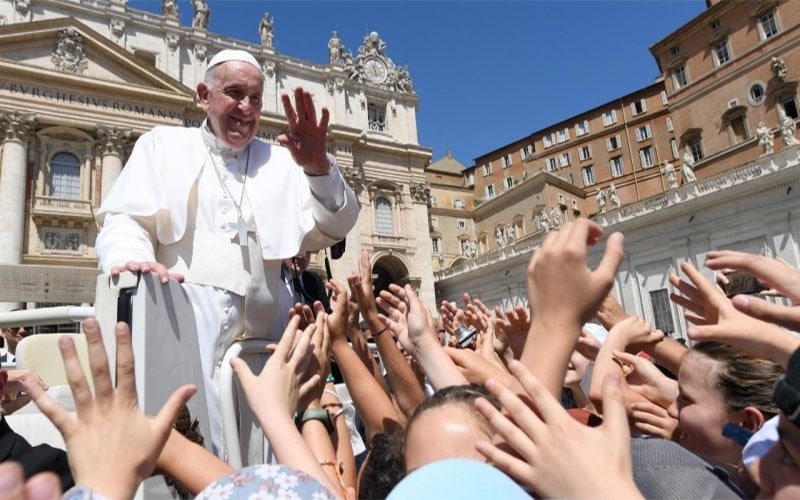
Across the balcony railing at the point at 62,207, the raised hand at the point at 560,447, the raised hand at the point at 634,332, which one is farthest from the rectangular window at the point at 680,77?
the raised hand at the point at 560,447

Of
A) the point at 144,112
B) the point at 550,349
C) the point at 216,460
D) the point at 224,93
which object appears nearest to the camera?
the point at 550,349

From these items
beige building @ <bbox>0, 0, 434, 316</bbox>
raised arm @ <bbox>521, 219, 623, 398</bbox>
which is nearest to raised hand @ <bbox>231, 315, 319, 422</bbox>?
raised arm @ <bbox>521, 219, 623, 398</bbox>

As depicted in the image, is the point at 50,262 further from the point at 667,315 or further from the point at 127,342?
the point at 667,315

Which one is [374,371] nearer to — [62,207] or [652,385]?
[652,385]

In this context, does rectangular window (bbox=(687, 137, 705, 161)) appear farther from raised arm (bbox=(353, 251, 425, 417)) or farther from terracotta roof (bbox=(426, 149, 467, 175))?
raised arm (bbox=(353, 251, 425, 417))

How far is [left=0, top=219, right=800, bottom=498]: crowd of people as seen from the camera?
0.96 m

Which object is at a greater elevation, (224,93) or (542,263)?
(224,93)

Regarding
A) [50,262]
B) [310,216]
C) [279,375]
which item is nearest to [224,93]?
[310,216]

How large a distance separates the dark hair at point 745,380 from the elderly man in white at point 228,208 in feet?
5.67

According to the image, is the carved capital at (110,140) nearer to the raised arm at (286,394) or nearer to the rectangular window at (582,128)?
the raised arm at (286,394)

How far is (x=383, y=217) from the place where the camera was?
1073 inches

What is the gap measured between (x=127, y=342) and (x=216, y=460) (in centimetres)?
54

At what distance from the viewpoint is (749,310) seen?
1.31 meters

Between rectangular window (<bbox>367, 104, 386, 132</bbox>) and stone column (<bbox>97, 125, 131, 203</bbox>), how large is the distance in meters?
12.9
